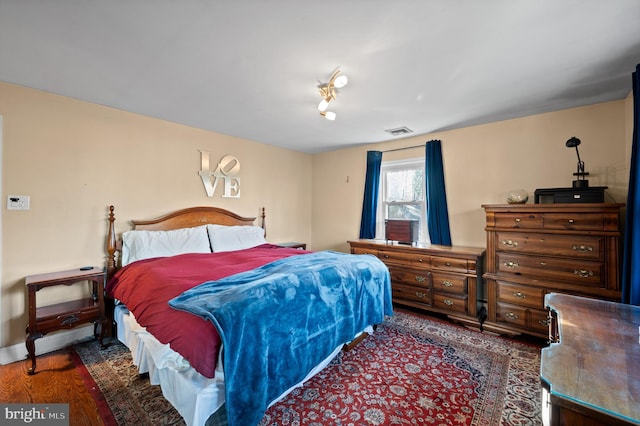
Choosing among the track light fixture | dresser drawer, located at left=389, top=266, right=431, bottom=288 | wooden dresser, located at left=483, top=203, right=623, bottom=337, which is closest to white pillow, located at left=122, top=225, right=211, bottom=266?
the track light fixture

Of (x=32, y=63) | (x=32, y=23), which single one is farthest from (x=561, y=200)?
(x=32, y=63)

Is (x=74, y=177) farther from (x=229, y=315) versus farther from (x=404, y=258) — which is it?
(x=404, y=258)

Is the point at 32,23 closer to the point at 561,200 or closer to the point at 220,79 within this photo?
the point at 220,79

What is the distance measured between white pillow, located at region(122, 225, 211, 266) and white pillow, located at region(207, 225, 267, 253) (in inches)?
3.9

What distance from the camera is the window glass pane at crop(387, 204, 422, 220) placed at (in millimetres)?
4078

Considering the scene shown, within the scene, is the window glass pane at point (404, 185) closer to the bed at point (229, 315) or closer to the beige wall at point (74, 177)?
the bed at point (229, 315)

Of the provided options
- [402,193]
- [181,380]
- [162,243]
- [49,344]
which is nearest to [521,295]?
[402,193]

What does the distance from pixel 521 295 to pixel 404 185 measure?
212 cm

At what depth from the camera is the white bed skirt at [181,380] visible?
4.66ft

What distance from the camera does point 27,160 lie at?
246 centimetres

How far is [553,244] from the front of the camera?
257 centimetres

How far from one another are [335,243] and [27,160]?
4.07 meters

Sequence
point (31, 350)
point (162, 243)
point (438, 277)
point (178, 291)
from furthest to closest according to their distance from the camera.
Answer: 1. point (438, 277)
2. point (162, 243)
3. point (31, 350)
4. point (178, 291)

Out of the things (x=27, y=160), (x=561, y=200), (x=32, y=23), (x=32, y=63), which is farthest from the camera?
(x=561, y=200)
